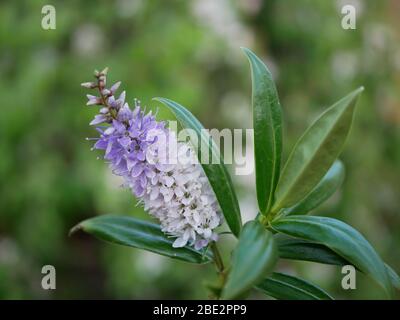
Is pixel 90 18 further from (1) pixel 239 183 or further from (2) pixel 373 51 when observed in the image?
(2) pixel 373 51

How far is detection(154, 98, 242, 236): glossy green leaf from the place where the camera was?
67 cm

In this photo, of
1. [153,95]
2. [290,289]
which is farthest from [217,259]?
[153,95]

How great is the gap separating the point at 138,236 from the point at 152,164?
0.44 feet

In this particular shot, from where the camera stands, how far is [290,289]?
0.67 meters

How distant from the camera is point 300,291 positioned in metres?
0.67

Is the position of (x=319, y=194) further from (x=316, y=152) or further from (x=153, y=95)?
(x=153, y=95)

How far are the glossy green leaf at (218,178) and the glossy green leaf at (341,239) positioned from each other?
0.04m

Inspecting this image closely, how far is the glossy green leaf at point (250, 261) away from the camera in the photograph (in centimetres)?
51

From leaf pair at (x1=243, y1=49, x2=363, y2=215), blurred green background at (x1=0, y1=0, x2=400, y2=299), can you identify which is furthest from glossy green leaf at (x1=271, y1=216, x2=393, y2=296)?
blurred green background at (x1=0, y1=0, x2=400, y2=299)

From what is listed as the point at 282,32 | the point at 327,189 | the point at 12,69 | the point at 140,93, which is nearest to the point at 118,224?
the point at 327,189

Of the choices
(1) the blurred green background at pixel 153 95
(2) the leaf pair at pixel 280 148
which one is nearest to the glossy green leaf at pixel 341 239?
(2) the leaf pair at pixel 280 148

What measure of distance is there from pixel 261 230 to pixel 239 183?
1371 mm

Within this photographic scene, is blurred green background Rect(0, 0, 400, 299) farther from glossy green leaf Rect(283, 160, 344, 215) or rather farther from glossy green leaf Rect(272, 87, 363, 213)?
glossy green leaf Rect(272, 87, 363, 213)

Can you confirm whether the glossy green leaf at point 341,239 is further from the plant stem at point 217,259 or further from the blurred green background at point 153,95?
the blurred green background at point 153,95
